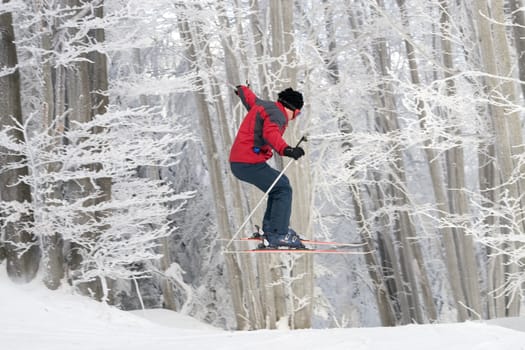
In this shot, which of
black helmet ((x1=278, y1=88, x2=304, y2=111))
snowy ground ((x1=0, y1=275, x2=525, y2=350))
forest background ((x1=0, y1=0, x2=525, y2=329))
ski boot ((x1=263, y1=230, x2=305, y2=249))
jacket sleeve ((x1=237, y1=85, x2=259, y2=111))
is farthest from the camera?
forest background ((x1=0, y1=0, x2=525, y2=329))

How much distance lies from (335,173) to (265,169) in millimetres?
5772

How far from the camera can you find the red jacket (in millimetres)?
7063

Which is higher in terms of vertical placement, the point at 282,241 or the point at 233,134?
the point at 233,134

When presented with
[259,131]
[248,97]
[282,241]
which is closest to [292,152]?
[259,131]

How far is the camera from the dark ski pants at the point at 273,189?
762cm

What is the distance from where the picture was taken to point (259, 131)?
7320 millimetres

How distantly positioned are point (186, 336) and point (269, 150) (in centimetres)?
212

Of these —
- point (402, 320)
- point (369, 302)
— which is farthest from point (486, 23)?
point (369, 302)

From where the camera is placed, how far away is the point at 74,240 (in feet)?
34.7

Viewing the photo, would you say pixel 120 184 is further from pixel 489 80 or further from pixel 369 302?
pixel 369 302

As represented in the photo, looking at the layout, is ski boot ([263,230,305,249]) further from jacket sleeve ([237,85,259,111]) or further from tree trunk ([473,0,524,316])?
tree trunk ([473,0,524,316])

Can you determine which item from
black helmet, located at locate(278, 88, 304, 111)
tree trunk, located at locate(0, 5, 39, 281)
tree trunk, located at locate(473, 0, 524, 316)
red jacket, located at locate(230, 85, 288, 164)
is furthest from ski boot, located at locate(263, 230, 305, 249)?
tree trunk, located at locate(0, 5, 39, 281)

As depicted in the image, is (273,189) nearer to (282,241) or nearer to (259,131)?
(282,241)

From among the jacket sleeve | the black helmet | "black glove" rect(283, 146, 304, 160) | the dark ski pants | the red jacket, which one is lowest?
the dark ski pants
